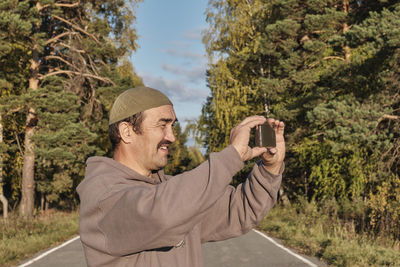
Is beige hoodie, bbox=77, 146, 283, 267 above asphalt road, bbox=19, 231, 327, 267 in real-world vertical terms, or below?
above

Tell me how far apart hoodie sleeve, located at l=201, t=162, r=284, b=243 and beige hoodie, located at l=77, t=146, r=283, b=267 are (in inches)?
12.7

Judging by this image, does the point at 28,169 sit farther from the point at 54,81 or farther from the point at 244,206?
the point at 244,206

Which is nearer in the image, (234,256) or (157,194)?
(157,194)

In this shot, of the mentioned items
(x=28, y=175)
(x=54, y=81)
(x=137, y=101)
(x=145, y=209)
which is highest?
(x=54, y=81)

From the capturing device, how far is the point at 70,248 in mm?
10859

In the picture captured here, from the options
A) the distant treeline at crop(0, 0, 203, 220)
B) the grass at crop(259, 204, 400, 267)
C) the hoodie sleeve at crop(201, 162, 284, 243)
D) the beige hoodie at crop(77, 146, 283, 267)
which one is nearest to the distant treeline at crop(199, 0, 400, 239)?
the grass at crop(259, 204, 400, 267)

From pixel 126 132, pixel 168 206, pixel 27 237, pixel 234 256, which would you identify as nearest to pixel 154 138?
pixel 126 132

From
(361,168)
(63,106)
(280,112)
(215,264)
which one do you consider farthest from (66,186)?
(215,264)

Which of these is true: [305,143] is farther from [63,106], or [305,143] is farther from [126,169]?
[126,169]

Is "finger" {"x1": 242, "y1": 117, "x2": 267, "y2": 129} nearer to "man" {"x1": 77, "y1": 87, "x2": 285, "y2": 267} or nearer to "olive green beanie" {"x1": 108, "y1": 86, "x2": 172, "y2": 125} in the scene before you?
"man" {"x1": 77, "y1": 87, "x2": 285, "y2": 267}

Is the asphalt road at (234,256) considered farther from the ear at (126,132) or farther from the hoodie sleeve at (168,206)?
the hoodie sleeve at (168,206)

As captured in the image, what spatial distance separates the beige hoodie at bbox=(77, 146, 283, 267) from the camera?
1.29 meters

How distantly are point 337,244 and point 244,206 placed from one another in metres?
8.31

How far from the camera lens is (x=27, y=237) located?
11922mm
